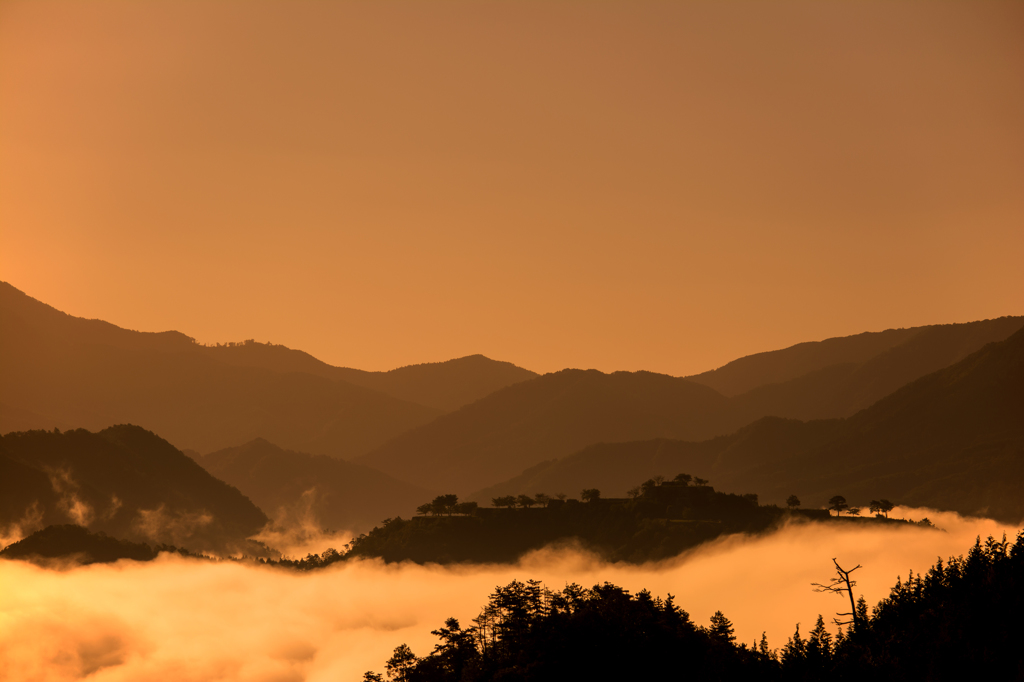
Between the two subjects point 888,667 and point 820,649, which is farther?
point 820,649

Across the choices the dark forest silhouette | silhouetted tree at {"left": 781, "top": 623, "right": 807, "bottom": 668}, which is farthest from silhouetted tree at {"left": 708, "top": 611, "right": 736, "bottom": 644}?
silhouetted tree at {"left": 781, "top": 623, "right": 807, "bottom": 668}

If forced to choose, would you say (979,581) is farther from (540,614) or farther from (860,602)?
(540,614)

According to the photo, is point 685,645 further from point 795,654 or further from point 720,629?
point 795,654

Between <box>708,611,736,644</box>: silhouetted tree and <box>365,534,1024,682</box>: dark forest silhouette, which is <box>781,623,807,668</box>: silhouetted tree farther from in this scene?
<box>708,611,736,644</box>: silhouetted tree

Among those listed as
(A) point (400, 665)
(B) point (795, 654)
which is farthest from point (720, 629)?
(A) point (400, 665)

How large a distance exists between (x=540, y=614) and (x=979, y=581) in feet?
316

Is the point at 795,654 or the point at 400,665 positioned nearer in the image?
the point at 795,654

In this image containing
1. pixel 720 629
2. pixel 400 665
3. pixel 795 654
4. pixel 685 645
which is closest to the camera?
pixel 795 654

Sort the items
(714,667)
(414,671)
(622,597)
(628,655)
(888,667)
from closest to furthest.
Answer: (888,667) → (714,667) → (628,655) → (414,671) → (622,597)

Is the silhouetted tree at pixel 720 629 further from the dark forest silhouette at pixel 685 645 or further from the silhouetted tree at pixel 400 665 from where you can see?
the silhouetted tree at pixel 400 665

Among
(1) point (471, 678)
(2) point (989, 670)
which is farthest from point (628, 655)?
(2) point (989, 670)

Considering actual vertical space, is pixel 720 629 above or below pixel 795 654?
above

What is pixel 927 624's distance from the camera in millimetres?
176375

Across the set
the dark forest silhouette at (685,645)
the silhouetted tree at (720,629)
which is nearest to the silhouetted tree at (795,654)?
the dark forest silhouette at (685,645)
